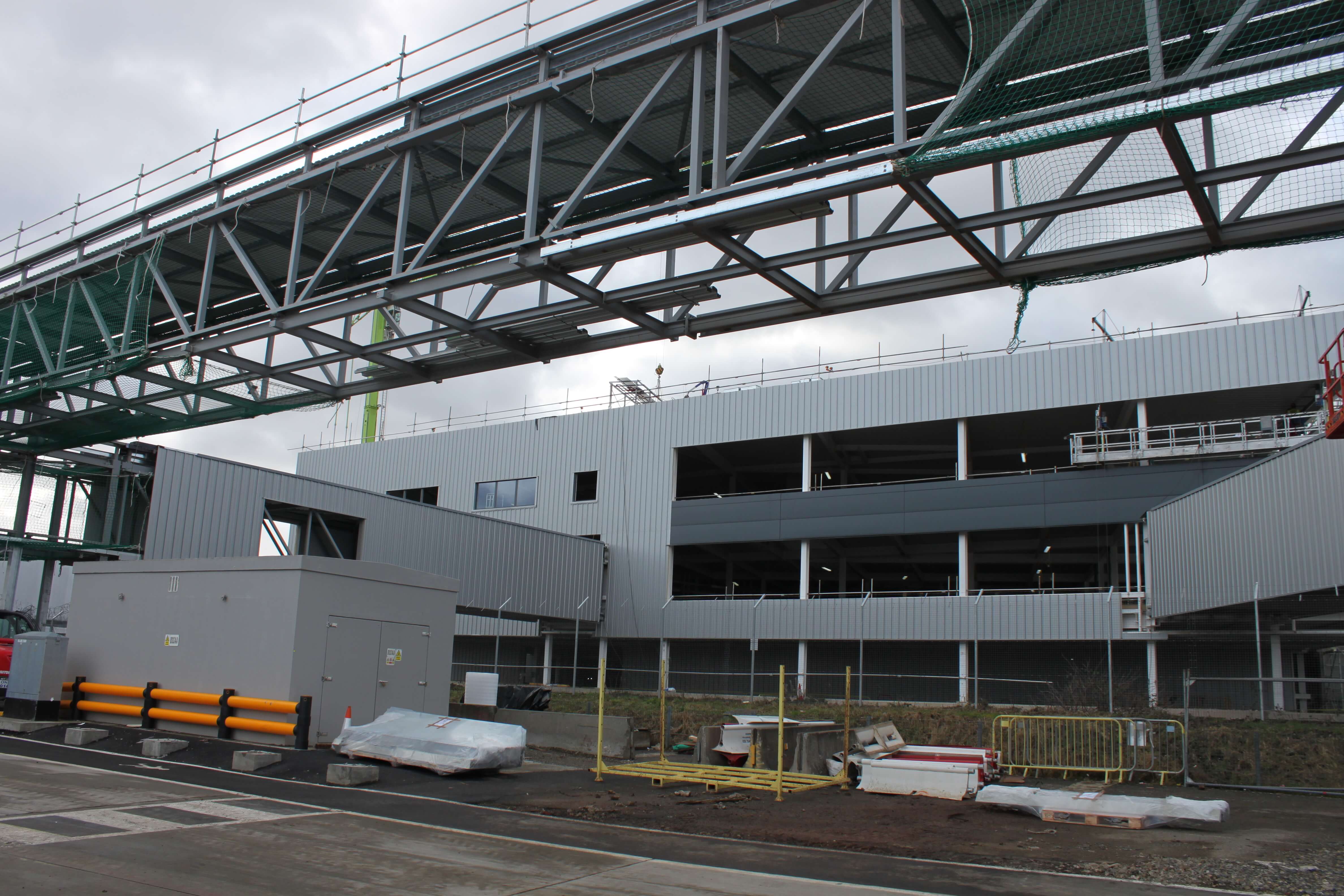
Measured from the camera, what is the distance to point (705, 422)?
43.3 metres

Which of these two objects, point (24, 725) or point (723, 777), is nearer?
point (723, 777)

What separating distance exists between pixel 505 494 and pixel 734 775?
111ft

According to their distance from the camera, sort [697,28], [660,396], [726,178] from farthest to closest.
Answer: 1. [660,396]
2. [697,28]
3. [726,178]

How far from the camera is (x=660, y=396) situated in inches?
1860

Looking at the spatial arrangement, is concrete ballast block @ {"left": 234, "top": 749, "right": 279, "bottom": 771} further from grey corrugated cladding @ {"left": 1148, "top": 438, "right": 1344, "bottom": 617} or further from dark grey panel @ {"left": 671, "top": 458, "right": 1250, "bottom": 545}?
dark grey panel @ {"left": 671, "top": 458, "right": 1250, "bottom": 545}

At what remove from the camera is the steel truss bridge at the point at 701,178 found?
840cm

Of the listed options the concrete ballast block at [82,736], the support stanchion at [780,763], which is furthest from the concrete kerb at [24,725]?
the support stanchion at [780,763]

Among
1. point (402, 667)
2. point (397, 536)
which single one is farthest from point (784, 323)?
point (397, 536)

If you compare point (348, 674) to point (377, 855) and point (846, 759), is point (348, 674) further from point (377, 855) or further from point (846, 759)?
point (846, 759)

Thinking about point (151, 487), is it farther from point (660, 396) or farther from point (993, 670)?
point (993, 670)

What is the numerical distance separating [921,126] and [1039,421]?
29777 mm

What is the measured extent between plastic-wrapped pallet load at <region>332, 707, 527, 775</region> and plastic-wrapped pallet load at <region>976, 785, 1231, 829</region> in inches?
277

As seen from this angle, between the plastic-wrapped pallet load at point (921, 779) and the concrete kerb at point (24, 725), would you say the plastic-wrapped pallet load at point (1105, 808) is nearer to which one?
the plastic-wrapped pallet load at point (921, 779)

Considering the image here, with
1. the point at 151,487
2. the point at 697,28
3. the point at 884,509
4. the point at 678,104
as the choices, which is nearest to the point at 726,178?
the point at 697,28
